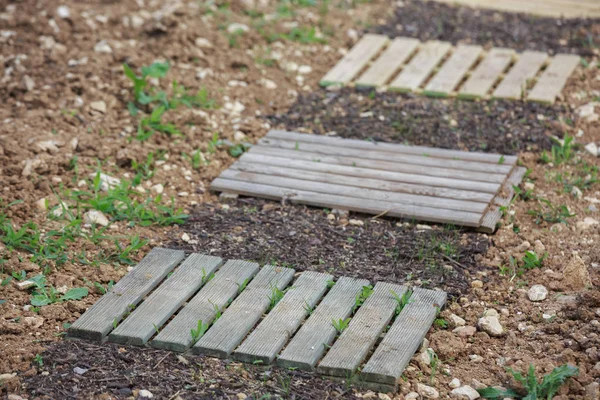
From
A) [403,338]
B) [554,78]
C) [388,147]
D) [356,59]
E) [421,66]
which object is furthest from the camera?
[356,59]

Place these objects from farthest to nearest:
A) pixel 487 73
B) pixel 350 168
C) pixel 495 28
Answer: pixel 495 28, pixel 487 73, pixel 350 168

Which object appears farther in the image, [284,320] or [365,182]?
[365,182]

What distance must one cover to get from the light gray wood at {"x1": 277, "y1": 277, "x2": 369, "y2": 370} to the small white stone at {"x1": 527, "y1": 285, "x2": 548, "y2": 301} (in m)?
0.77

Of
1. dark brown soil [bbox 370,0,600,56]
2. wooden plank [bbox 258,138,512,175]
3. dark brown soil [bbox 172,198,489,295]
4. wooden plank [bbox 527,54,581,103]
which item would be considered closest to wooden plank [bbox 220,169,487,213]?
dark brown soil [bbox 172,198,489,295]

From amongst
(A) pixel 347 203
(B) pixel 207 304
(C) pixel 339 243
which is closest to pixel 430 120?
(A) pixel 347 203

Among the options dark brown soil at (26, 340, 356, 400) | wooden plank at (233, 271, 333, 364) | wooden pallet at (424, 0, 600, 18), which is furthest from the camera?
wooden pallet at (424, 0, 600, 18)

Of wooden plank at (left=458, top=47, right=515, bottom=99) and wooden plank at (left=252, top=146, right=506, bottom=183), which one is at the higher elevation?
wooden plank at (left=458, top=47, right=515, bottom=99)

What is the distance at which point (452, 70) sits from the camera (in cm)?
640

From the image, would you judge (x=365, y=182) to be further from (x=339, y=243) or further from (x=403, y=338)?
(x=403, y=338)

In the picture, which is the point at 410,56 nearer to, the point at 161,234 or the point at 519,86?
the point at 519,86

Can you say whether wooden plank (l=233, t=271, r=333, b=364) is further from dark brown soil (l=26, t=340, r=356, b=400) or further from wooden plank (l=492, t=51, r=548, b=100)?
wooden plank (l=492, t=51, r=548, b=100)

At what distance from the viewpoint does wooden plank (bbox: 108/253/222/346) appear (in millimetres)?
3580

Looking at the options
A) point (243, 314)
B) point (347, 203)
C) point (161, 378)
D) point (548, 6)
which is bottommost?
point (161, 378)

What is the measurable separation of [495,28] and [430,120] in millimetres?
1998
